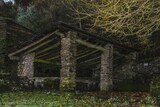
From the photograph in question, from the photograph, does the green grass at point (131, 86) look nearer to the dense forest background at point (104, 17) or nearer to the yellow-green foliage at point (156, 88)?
the dense forest background at point (104, 17)

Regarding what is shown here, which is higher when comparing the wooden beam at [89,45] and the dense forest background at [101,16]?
the dense forest background at [101,16]

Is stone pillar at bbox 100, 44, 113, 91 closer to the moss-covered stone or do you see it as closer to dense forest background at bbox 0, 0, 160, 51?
dense forest background at bbox 0, 0, 160, 51

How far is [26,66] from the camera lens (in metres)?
22.5

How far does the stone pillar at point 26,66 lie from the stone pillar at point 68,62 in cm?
264

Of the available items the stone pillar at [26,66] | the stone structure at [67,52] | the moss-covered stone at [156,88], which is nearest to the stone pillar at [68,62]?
the stone structure at [67,52]

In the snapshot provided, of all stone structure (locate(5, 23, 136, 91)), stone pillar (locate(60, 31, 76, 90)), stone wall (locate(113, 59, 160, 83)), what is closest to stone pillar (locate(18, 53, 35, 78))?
stone structure (locate(5, 23, 136, 91))

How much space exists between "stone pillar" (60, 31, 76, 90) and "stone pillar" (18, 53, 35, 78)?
2641 millimetres

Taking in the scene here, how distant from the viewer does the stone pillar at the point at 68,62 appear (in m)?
20.1

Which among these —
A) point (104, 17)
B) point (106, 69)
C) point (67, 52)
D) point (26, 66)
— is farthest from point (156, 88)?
point (26, 66)

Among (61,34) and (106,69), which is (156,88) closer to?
(61,34)

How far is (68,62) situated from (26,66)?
302cm

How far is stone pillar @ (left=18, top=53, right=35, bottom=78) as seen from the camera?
73.7ft

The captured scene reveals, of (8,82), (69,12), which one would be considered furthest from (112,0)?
(69,12)

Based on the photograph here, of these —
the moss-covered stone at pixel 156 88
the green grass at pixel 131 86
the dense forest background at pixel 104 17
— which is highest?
the dense forest background at pixel 104 17
